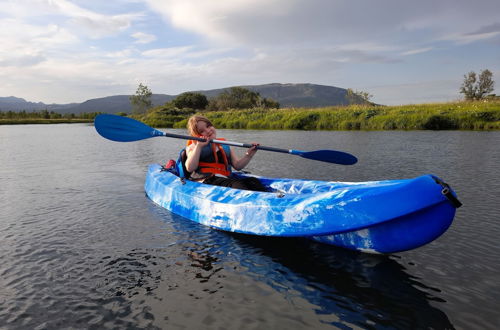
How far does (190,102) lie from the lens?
170 feet

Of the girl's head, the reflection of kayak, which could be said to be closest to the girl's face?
the girl's head

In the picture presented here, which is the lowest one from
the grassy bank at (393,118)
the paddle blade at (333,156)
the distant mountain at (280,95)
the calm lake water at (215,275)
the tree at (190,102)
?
the calm lake water at (215,275)

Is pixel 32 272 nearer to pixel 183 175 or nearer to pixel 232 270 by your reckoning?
pixel 232 270

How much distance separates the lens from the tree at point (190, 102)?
51.5 m

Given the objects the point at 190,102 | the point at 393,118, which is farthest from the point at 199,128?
the point at 190,102

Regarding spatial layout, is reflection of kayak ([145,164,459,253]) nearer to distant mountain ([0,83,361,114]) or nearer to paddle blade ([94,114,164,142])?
paddle blade ([94,114,164,142])

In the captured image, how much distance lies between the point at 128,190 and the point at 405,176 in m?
5.65

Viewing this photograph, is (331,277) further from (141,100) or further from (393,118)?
(141,100)

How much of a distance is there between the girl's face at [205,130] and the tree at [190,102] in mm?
46821

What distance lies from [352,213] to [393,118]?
61.2 feet

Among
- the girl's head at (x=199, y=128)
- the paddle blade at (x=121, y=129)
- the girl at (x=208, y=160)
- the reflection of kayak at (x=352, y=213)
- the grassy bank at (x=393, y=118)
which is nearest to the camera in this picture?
the reflection of kayak at (x=352, y=213)

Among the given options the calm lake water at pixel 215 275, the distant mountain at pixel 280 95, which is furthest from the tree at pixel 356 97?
the distant mountain at pixel 280 95

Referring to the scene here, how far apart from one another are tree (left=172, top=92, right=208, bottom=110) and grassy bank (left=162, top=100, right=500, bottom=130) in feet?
84.6

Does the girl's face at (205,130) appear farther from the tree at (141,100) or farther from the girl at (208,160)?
the tree at (141,100)
